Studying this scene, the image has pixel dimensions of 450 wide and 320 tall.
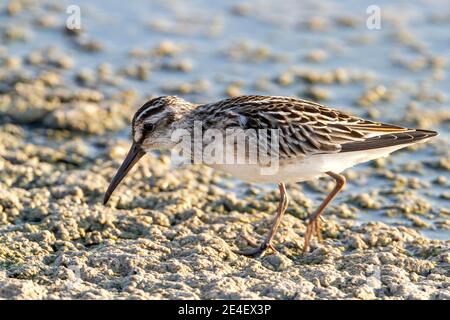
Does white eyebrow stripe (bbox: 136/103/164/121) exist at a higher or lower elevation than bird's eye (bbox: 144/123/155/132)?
higher

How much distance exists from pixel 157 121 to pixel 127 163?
22.3 inches

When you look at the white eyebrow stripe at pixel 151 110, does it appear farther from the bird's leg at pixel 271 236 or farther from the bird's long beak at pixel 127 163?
the bird's leg at pixel 271 236

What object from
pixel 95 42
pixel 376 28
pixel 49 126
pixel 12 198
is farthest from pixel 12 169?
pixel 376 28

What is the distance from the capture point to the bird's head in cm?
841

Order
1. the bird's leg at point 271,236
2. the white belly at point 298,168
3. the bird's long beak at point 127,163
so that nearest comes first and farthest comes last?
the white belly at point 298,168 → the bird's leg at point 271,236 → the bird's long beak at point 127,163

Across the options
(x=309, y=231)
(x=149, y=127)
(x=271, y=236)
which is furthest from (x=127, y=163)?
(x=309, y=231)

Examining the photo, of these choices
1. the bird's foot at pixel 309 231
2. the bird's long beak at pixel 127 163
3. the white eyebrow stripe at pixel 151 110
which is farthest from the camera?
the bird's long beak at pixel 127 163

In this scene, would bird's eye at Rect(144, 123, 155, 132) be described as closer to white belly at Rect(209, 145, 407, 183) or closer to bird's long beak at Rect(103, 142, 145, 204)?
bird's long beak at Rect(103, 142, 145, 204)

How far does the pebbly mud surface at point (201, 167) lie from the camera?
750 centimetres

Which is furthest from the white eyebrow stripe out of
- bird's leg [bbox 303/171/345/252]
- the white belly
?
bird's leg [bbox 303/171/345/252]

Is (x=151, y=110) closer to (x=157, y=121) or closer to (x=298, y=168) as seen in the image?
(x=157, y=121)

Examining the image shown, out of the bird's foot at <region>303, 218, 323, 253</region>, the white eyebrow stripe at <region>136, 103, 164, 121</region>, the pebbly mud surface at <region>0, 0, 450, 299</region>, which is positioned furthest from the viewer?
the white eyebrow stripe at <region>136, 103, 164, 121</region>

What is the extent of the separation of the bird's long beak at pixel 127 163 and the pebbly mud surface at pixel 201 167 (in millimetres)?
204

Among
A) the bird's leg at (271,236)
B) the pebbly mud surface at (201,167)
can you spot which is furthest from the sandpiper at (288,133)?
the pebbly mud surface at (201,167)
